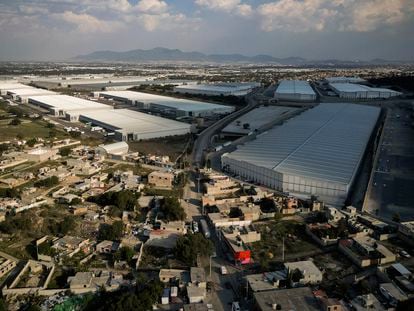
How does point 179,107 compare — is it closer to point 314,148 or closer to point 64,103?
point 64,103

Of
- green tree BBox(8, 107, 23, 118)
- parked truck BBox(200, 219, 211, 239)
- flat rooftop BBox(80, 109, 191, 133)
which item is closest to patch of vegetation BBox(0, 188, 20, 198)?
parked truck BBox(200, 219, 211, 239)

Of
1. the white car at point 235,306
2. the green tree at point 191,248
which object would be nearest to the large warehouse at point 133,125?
the green tree at point 191,248

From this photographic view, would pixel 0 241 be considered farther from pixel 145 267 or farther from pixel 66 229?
pixel 145 267

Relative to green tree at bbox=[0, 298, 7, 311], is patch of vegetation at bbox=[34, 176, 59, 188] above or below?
above

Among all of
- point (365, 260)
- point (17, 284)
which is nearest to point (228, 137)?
point (365, 260)

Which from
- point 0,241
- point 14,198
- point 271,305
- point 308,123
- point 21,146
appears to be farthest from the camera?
point 308,123

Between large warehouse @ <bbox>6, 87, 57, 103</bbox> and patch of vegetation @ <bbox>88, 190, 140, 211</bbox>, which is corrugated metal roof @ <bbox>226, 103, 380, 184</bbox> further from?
large warehouse @ <bbox>6, 87, 57, 103</bbox>

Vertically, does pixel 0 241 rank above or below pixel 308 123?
below
